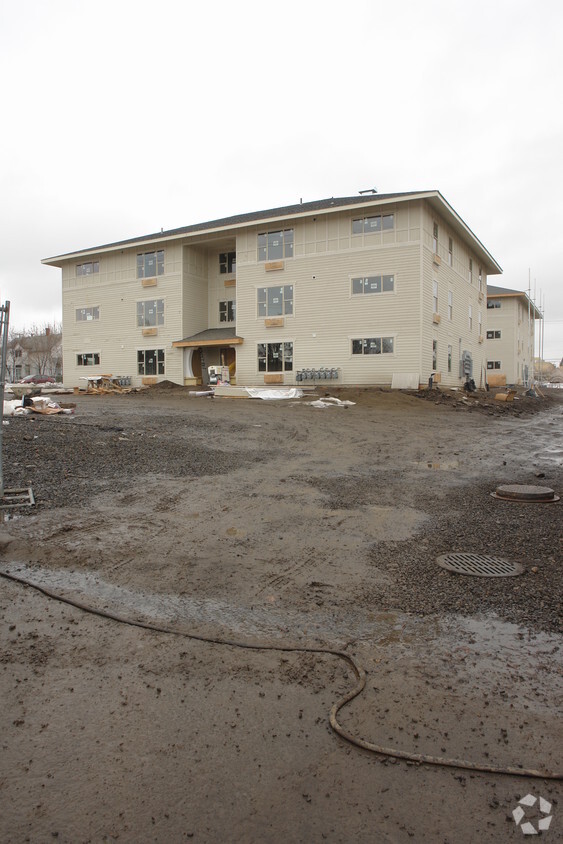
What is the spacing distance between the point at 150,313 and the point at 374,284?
15.9 meters

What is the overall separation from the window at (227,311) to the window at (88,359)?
9.82 m

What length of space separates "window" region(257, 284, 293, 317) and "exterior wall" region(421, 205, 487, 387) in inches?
314

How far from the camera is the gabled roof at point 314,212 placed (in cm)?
2895

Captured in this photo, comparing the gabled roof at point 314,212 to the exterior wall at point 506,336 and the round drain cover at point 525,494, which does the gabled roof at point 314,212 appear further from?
the round drain cover at point 525,494

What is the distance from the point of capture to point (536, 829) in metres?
2.08

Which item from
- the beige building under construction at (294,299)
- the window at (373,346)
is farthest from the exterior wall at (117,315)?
the window at (373,346)

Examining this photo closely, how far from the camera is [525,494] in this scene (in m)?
7.44

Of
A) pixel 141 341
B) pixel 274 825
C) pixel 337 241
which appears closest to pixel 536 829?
pixel 274 825

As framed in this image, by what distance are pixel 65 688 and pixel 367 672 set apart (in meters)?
1.71

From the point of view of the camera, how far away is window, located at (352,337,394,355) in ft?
97.5

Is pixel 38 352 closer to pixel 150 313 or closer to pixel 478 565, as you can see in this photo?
pixel 150 313

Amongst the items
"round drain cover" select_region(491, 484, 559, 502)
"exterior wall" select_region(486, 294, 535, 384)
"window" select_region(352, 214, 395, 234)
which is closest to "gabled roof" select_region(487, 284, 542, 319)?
"exterior wall" select_region(486, 294, 535, 384)

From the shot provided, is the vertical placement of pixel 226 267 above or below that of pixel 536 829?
above

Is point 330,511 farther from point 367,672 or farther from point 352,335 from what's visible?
point 352,335
